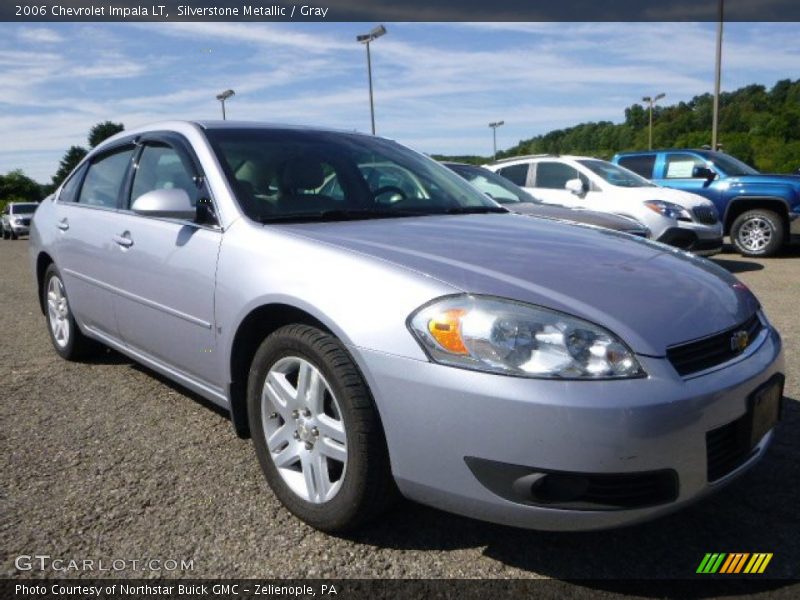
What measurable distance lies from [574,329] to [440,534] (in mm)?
893

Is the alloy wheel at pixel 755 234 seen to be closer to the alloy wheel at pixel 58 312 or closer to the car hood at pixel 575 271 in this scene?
the car hood at pixel 575 271

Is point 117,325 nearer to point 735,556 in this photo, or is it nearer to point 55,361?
point 55,361

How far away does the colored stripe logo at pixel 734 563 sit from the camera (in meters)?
2.16

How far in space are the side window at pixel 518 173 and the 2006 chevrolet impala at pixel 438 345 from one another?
671cm

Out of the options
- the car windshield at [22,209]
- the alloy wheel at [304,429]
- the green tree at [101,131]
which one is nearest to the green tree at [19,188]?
the green tree at [101,131]

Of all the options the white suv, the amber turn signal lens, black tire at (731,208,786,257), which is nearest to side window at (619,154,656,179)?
black tire at (731,208,786,257)

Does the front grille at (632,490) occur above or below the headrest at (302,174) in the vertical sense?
below

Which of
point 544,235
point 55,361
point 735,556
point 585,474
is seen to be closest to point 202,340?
point 544,235

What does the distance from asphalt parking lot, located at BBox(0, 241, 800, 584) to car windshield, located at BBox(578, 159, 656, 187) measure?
620cm

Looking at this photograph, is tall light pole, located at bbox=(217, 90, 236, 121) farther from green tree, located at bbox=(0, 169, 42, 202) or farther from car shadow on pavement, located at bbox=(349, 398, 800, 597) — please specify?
green tree, located at bbox=(0, 169, 42, 202)

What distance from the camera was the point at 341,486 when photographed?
7.31 ft

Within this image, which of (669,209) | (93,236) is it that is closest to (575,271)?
(93,236)

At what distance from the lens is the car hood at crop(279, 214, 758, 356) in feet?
6.76

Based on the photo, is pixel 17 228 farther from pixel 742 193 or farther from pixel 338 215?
pixel 338 215
